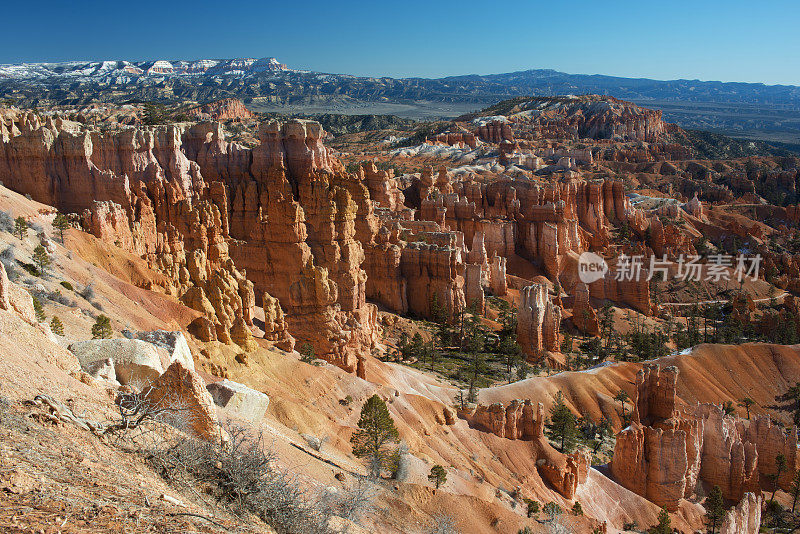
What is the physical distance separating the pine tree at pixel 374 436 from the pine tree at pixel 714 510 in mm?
17193

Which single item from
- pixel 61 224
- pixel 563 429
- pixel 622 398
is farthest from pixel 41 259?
pixel 622 398

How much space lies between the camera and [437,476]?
62.0ft

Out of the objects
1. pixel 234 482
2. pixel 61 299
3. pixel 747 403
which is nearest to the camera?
pixel 234 482

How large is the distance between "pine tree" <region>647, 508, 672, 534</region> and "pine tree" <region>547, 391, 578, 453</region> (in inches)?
195

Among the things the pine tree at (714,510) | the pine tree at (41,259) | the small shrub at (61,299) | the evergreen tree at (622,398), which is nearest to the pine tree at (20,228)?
the pine tree at (41,259)

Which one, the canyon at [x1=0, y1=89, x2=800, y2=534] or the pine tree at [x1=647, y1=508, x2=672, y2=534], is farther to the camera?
the pine tree at [x1=647, y1=508, x2=672, y2=534]

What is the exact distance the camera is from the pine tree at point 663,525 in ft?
83.1

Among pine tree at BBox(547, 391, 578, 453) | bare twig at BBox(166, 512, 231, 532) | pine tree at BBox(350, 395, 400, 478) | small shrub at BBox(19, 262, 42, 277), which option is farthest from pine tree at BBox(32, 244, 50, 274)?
pine tree at BBox(547, 391, 578, 453)

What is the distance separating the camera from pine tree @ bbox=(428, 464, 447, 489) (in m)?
18.7

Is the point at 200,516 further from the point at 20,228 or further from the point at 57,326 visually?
the point at 20,228

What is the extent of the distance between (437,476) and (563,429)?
14.0 m

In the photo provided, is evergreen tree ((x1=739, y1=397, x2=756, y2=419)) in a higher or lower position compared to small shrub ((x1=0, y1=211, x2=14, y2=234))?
lower

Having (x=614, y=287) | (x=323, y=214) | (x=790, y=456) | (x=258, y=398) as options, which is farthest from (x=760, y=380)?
(x=258, y=398)

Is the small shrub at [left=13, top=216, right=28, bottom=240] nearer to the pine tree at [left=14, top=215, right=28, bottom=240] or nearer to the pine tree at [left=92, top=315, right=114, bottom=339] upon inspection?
the pine tree at [left=14, top=215, right=28, bottom=240]
